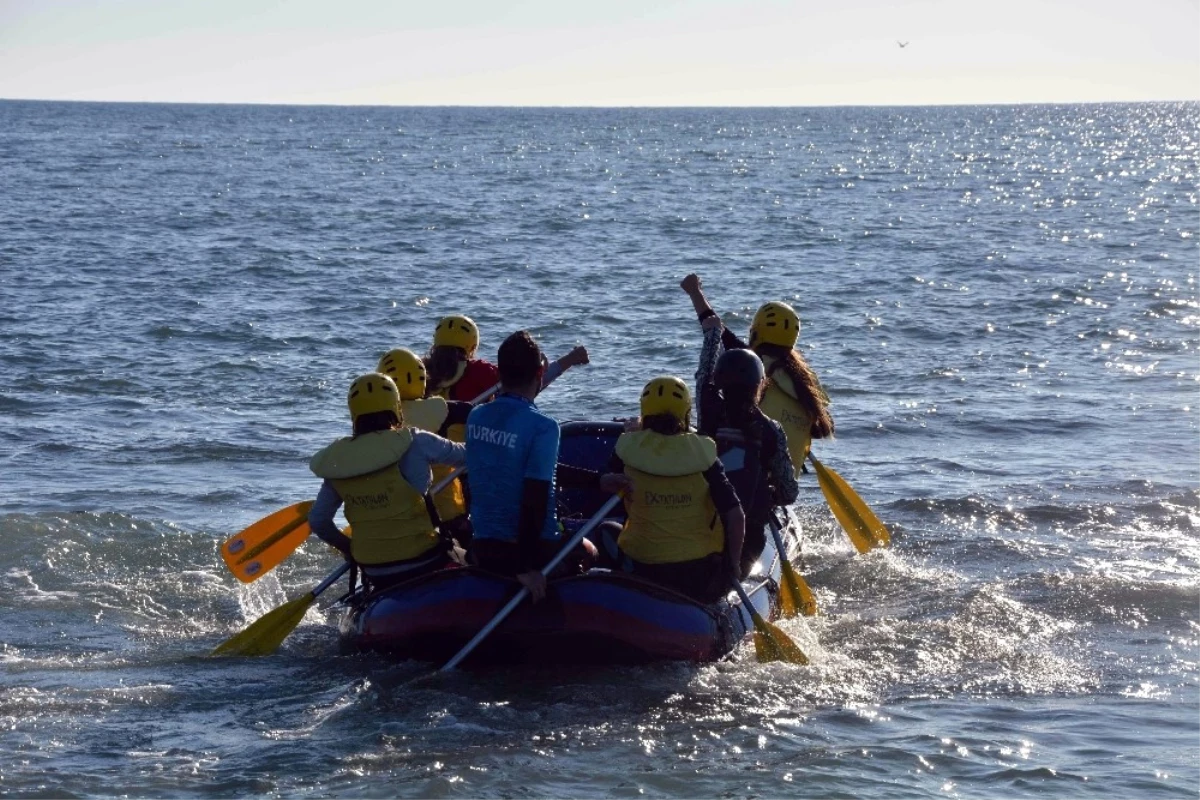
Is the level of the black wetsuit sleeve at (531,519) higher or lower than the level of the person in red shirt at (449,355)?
lower

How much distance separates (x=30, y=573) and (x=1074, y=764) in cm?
735

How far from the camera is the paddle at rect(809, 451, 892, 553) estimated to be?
10.9 m

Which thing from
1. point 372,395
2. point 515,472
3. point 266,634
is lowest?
point 266,634

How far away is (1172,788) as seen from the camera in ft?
22.6

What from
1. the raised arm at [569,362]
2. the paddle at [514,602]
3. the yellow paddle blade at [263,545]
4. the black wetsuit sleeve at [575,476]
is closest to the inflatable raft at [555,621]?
the paddle at [514,602]

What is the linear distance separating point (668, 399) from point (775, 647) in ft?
5.30

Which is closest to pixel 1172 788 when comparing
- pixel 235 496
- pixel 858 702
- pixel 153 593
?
pixel 858 702

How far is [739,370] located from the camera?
8.70 m

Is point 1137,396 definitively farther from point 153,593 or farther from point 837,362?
point 153,593

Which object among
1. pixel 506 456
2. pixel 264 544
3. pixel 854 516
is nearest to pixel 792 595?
pixel 854 516

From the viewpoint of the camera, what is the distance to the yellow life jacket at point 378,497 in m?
8.34

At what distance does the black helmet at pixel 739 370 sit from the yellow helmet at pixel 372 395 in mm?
1797

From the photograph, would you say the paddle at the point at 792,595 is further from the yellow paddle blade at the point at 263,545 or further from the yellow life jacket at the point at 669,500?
the yellow paddle blade at the point at 263,545

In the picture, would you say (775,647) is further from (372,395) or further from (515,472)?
(372,395)
